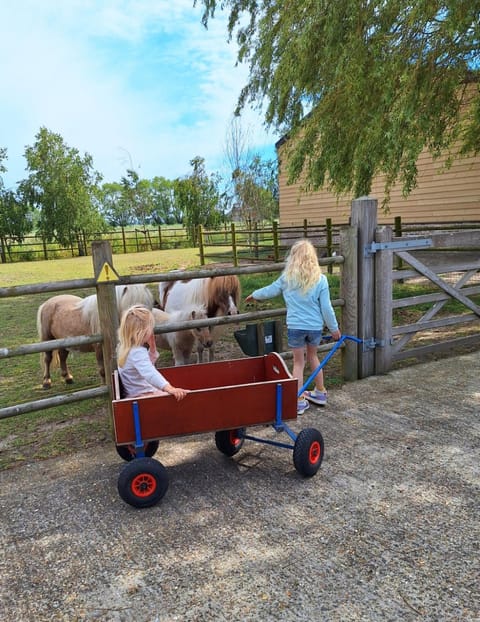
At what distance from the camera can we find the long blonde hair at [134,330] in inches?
112

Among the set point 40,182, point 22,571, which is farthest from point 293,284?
point 40,182

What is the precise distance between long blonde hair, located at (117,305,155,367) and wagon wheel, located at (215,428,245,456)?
829 mm

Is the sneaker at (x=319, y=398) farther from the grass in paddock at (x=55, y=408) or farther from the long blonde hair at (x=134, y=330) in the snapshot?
the long blonde hair at (x=134, y=330)

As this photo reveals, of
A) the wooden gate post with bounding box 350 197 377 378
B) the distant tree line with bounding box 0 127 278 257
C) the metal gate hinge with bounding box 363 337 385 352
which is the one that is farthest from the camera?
the distant tree line with bounding box 0 127 278 257

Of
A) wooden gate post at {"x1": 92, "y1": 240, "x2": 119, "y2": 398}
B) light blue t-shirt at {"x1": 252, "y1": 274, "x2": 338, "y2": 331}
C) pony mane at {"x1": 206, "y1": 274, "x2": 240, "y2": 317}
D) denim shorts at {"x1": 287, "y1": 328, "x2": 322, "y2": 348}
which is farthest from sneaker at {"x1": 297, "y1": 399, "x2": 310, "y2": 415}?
wooden gate post at {"x1": 92, "y1": 240, "x2": 119, "y2": 398}

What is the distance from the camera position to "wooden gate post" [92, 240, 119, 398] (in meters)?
3.37

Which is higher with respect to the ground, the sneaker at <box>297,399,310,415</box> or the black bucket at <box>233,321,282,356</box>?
the black bucket at <box>233,321,282,356</box>

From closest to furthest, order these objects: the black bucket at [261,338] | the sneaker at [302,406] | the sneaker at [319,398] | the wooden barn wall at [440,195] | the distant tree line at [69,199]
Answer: the sneaker at [302,406], the sneaker at [319,398], the black bucket at [261,338], the wooden barn wall at [440,195], the distant tree line at [69,199]

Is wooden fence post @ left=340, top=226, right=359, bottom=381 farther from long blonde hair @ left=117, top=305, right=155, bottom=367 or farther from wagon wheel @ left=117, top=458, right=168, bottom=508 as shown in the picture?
wagon wheel @ left=117, top=458, right=168, bottom=508

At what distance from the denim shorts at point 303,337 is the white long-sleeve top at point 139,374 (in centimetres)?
132

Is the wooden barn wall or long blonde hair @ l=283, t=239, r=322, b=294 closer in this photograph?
long blonde hair @ l=283, t=239, r=322, b=294

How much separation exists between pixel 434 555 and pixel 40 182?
32159 mm

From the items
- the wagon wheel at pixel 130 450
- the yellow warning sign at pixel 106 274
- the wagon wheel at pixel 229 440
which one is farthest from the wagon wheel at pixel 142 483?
the yellow warning sign at pixel 106 274

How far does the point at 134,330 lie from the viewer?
2859mm
